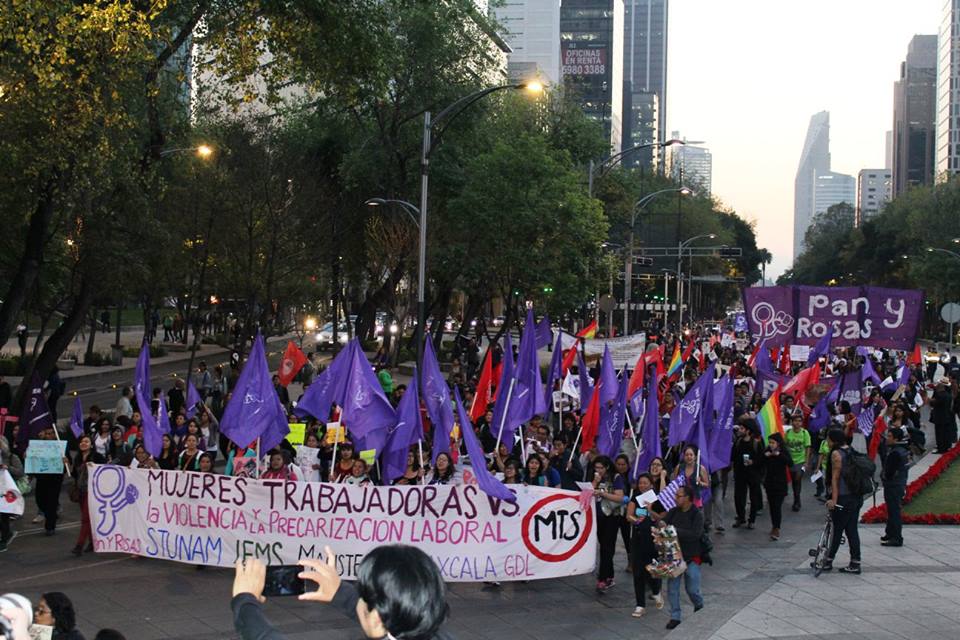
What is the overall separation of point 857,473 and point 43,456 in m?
9.05

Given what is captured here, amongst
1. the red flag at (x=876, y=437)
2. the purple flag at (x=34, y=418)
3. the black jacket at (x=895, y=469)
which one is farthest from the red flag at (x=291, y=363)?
Result: the black jacket at (x=895, y=469)

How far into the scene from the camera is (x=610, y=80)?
525 ft

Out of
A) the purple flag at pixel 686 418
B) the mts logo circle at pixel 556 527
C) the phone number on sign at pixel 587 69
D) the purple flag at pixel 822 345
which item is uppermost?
the phone number on sign at pixel 587 69

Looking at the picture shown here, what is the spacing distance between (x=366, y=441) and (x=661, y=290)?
3148 inches

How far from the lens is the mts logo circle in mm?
10891

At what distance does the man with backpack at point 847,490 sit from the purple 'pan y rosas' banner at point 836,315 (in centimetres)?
695

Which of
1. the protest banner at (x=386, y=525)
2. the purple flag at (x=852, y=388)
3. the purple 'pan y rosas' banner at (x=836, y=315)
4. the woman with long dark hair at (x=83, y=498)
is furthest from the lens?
the purple flag at (x=852, y=388)

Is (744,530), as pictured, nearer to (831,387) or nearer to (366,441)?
(366,441)

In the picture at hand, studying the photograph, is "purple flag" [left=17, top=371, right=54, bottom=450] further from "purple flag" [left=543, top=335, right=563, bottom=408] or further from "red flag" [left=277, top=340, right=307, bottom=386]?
"purple flag" [left=543, top=335, right=563, bottom=408]

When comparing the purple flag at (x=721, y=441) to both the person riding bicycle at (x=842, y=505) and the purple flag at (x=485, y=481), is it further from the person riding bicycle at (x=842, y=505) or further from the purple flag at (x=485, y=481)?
the purple flag at (x=485, y=481)

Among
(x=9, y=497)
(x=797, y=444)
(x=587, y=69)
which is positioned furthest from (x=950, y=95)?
(x=9, y=497)

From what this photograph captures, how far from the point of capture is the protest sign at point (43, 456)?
13.0 m

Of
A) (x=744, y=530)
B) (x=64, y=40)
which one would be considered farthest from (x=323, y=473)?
(x=64, y=40)

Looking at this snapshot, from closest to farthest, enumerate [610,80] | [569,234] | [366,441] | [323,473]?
[366,441] < [323,473] < [569,234] < [610,80]
